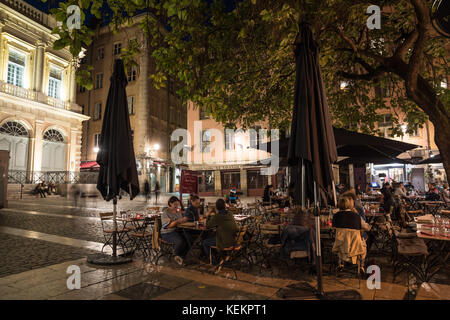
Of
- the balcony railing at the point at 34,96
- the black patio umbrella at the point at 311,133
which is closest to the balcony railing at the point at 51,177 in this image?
the balcony railing at the point at 34,96

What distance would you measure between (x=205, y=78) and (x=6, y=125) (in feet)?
69.7

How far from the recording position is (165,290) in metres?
4.04

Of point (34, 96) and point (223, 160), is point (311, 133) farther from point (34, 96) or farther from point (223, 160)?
point (34, 96)

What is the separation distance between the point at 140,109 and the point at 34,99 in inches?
376

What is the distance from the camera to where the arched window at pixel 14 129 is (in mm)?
21125

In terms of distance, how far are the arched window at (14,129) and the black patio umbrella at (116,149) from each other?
20942 mm

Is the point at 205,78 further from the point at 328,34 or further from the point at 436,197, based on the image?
the point at 436,197

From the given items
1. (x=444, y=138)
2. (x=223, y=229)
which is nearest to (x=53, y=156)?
(x=223, y=229)

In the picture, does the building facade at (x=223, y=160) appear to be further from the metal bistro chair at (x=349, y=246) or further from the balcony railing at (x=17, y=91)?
the metal bistro chair at (x=349, y=246)

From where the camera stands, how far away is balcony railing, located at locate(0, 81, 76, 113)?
21.1 m

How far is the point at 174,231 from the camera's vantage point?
18.5ft

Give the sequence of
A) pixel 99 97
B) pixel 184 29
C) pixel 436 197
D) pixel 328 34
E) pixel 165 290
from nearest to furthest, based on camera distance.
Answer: pixel 165 290
pixel 184 29
pixel 328 34
pixel 436 197
pixel 99 97

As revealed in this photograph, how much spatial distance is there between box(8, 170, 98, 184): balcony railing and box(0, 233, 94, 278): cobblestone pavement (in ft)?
55.2

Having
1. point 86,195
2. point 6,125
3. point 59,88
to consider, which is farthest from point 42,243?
point 59,88
